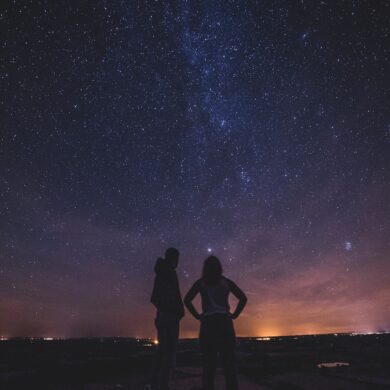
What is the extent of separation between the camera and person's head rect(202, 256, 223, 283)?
3.37 m

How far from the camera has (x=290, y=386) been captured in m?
5.34

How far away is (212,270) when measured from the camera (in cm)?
339

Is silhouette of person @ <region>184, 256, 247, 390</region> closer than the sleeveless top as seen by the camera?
Yes

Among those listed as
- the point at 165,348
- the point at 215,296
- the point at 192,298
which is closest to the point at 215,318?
the point at 215,296

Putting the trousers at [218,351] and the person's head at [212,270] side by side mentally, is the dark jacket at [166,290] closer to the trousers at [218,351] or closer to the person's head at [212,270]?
the person's head at [212,270]

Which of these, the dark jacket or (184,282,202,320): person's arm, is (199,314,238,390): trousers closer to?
(184,282,202,320): person's arm

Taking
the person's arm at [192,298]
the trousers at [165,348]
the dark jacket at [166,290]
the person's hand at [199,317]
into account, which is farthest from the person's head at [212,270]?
the trousers at [165,348]

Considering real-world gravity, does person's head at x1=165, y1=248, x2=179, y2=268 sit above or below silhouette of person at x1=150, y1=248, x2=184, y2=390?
above

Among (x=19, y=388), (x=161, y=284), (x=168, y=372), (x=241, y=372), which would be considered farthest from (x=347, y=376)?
(x=19, y=388)

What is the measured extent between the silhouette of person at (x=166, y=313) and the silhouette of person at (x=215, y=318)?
0.74m

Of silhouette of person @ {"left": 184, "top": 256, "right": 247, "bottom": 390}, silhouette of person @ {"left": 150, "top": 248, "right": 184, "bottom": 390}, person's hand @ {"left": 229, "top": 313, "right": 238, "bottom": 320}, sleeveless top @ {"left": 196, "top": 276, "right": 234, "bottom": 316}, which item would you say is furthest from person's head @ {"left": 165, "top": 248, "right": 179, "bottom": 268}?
person's hand @ {"left": 229, "top": 313, "right": 238, "bottom": 320}

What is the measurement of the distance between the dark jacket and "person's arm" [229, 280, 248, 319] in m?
1.02

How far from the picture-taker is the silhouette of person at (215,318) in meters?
3.00

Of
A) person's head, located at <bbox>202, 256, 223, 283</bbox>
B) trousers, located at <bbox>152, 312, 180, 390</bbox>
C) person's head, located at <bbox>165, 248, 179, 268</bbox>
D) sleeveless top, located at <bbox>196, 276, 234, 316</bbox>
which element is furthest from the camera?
person's head, located at <bbox>165, 248, 179, 268</bbox>
